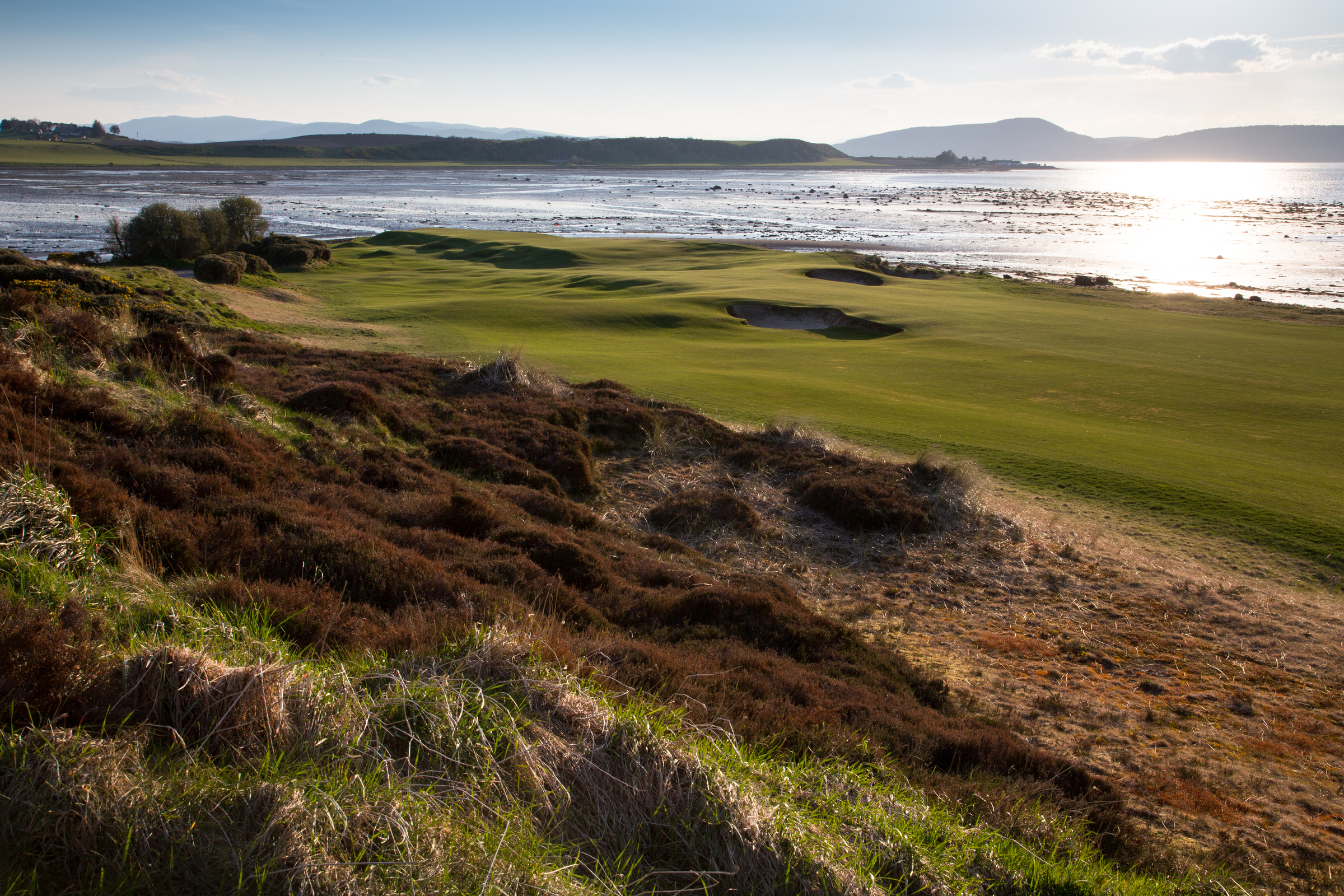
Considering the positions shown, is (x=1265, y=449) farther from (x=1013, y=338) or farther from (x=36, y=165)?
(x=36, y=165)

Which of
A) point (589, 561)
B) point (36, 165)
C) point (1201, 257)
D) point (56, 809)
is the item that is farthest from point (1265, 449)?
point (36, 165)

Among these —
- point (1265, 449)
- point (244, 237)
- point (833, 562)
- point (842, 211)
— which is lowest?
point (833, 562)

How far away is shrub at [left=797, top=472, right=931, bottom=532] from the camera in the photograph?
12102 millimetres

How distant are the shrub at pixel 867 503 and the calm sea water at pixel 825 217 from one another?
4542 cm

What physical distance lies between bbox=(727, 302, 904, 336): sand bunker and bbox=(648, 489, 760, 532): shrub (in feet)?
60.9

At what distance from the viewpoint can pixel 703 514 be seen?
12.0 m

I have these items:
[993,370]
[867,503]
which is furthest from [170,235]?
[867,503]

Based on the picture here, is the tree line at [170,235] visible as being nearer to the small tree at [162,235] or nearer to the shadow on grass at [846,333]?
the small tree at [162,235]

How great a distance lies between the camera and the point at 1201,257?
68.0 metres

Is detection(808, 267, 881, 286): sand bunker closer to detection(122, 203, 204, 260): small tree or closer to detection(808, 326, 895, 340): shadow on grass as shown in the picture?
detection(808, 326, 895, 340): shadow on grass

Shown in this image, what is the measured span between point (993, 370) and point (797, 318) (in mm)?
10195

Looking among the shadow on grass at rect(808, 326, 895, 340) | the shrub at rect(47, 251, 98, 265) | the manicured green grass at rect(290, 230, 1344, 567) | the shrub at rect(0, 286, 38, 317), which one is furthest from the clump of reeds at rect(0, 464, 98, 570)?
the shrub at rect(47, 251, 98, 265)

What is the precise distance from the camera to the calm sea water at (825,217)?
58969 millimetres

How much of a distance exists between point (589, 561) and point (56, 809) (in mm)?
5306
